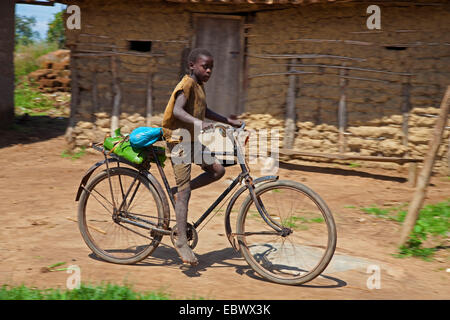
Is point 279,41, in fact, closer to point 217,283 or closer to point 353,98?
point 353,98

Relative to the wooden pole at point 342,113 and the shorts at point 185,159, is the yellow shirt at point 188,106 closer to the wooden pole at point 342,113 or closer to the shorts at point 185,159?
the shorts at point 185,159

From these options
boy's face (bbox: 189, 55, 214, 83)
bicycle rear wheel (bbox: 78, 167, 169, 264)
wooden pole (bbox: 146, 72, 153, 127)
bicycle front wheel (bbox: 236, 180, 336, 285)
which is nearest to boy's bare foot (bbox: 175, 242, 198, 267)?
bicycle rear wheel (bbox: 78, 167, 169, 264)

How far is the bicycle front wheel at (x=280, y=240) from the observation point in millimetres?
3506

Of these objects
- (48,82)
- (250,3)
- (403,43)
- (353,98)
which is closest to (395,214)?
(353,98)

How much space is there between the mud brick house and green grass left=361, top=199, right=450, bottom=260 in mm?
2313

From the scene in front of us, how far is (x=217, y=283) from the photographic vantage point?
143 inches

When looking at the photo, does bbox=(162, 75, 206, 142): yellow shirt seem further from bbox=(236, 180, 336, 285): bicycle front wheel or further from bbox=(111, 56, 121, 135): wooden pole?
bbox=(111, 56, 121, 135): wooden pole

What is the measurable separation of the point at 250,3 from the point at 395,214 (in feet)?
14.8

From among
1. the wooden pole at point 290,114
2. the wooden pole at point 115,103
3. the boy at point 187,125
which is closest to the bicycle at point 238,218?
the boy at point 187,125

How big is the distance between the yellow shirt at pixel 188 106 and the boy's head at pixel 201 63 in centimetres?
8

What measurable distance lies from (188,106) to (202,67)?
32cm

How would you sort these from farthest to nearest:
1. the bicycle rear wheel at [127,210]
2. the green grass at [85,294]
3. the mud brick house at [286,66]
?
the mud brick house at [286,66]
the bicycle rear wheel at [127,210]
the green grass at [85,294]

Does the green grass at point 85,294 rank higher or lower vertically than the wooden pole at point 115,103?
lower
